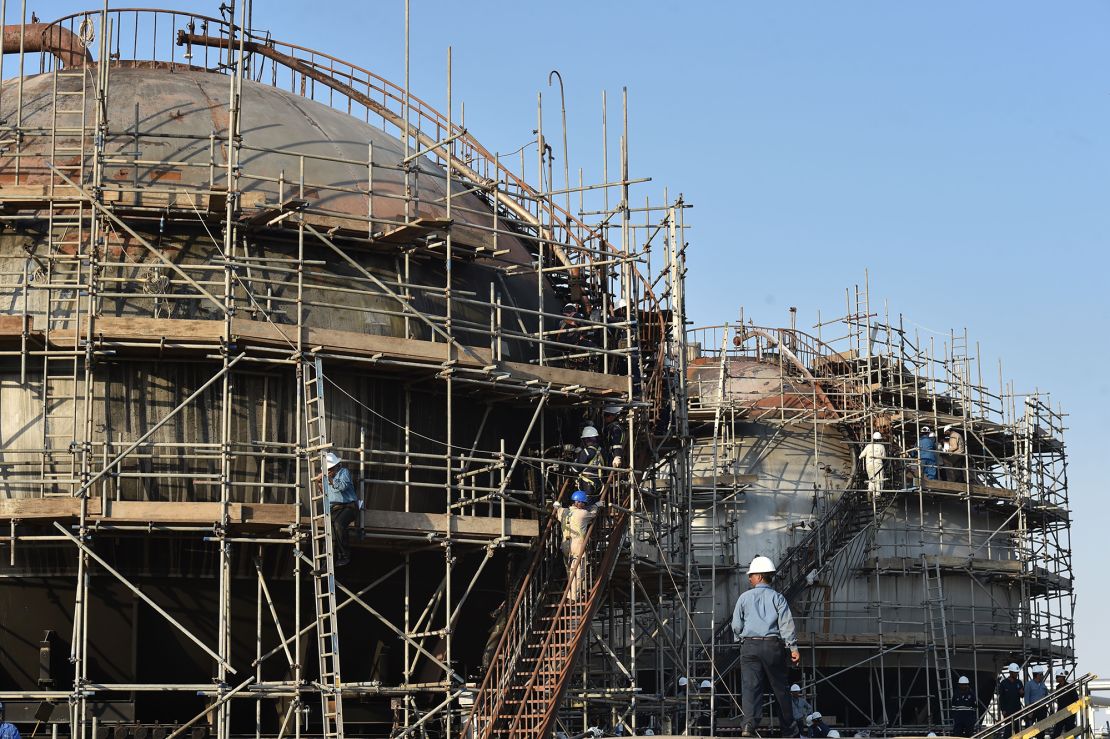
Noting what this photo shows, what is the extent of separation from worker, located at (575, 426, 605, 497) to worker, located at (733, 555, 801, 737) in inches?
295

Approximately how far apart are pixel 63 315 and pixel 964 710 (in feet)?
62.8

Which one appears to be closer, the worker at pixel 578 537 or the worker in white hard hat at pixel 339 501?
the worker in white hard hat at pixel 339 501

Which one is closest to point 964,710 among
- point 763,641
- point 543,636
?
point 543,636

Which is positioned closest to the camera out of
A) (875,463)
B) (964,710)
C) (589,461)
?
(589,461)

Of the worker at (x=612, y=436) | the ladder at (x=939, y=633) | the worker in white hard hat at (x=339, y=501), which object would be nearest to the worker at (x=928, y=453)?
the ladder at (x=939, y=633)

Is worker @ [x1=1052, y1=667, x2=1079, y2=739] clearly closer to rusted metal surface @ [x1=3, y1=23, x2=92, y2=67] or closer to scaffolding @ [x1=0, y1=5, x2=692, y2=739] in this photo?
scaffolding @ [x1=0, y1=5, x2=692, y2=739]

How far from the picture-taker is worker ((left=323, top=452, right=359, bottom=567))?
2266 cm

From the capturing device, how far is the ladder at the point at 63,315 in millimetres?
23031

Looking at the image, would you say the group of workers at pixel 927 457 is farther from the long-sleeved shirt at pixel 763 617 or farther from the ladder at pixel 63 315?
the long-sleeved shirt at pixel 763 617

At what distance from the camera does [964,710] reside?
112 ft

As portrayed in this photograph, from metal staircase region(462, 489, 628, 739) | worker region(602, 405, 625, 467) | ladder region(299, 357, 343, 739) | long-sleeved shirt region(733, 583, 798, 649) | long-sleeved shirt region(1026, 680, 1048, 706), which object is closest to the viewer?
long-sleeved shirt region(733, 583, 798, 649)

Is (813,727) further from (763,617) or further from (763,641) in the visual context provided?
(763,617)

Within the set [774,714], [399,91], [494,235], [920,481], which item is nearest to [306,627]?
[494,235]

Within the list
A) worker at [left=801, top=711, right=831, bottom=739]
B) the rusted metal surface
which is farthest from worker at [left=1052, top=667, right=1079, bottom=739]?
the rusted metal surface
